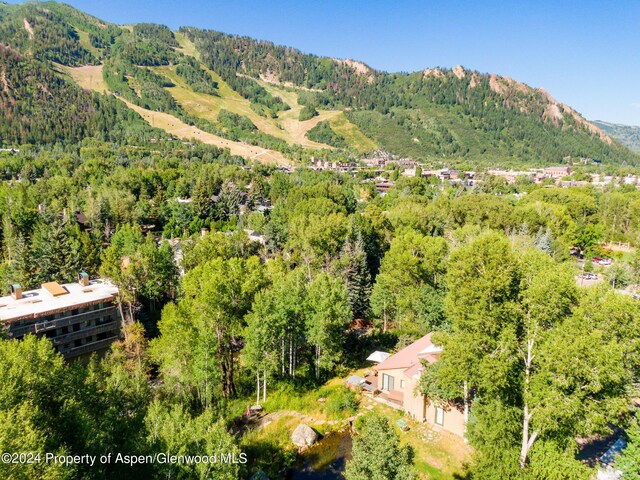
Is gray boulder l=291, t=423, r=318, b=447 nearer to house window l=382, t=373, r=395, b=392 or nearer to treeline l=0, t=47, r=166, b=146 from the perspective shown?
house window l=382, t=373, r=395, b=392

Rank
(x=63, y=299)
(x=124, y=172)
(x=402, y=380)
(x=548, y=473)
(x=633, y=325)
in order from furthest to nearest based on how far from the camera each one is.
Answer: (x=124, y=172) → (x=63, y=299) → (x=402, y=380) → (x=548, y=473) → (x=633, y=325)

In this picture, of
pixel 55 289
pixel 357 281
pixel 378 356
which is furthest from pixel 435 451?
pixel 55 289

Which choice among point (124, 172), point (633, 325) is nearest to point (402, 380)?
point (633, 325)

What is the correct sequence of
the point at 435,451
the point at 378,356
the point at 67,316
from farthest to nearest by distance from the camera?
the point at 378,356 → the point at 67,316 → the point at 435,451

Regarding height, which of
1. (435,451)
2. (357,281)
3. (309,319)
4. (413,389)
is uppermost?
→ (309,319)

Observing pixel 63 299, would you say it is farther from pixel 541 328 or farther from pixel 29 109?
pixel 29 109

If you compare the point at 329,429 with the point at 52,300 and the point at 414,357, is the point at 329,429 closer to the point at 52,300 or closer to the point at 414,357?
the point at 414,357
